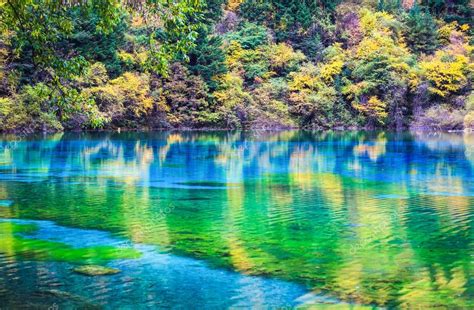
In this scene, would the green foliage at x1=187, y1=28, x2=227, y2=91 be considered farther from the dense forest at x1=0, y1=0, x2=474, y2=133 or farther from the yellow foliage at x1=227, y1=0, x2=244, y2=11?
the yellow foliage at x1=227, y1=0, x2=244, y2=11

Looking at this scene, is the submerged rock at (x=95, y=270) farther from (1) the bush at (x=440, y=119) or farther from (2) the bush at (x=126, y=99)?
(1) the bush at (x=440, y=119)

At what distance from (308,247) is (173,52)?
15.3 feet

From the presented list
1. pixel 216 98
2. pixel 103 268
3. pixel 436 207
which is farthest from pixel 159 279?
pixel 216 98

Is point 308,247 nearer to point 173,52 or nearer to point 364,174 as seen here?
point 173,52

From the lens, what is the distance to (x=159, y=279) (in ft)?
33.1

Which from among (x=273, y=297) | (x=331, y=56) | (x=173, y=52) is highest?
(x=331, y=56)

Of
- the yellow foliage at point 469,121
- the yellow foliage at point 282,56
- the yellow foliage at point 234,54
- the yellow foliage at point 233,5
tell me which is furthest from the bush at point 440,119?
the yellow foliage at point 233,5

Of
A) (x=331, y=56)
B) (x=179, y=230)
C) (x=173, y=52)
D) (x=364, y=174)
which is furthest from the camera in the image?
(x=331, y=56)

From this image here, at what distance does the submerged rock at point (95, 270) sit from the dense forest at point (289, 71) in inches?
1696

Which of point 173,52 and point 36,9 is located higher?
point 36,9

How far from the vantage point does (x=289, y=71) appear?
7212 cm

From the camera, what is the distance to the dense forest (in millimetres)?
58656

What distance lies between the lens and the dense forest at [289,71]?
58656mm

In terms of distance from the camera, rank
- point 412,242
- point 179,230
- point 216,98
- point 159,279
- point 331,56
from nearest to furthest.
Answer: point 159,279 < point 412,242 < point 179,230 < point 216,98 < point 331,56
